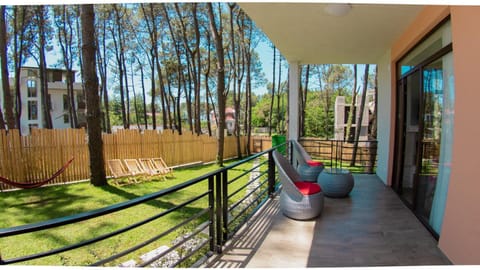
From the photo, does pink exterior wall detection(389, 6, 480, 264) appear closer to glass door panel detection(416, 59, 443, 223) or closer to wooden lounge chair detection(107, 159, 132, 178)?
glass door panel detection(416, 59, 443, 223)

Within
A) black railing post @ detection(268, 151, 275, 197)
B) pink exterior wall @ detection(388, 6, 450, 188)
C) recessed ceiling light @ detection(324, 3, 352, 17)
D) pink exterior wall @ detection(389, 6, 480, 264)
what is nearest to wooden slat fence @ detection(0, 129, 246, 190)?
black railing post @ detection(268, 151, 275, 197)

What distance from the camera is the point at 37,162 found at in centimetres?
655

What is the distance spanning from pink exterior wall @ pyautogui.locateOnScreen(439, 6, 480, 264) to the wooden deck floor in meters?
0.33

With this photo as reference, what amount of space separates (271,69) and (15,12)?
523 inches

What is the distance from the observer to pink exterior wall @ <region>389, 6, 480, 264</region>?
189 cm

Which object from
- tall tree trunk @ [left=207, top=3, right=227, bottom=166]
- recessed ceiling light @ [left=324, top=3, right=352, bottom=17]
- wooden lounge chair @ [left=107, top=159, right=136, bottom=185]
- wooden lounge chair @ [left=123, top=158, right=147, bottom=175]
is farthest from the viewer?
tall tree trunk @ [left=207, top=3, right=227, bottom=166]

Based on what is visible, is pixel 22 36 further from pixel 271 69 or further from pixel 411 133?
pixel 411 133

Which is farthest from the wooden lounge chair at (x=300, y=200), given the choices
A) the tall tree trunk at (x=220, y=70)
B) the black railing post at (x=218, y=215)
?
the tall tree trunk at (x=220, y=70)

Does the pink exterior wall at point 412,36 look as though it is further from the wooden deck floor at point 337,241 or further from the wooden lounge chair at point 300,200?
the wooden lounge chair at point 300,200

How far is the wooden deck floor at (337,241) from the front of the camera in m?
2.26

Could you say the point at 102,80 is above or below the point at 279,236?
above

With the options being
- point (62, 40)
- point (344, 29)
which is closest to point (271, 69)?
point (62, 40)

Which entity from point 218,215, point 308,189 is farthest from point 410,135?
point 218,215

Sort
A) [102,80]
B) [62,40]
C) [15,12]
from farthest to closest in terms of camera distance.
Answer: [102,80]
[62,40]
[15,12]
